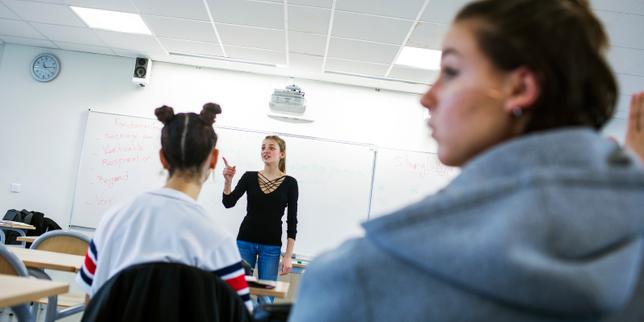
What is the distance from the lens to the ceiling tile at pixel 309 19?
3586mm

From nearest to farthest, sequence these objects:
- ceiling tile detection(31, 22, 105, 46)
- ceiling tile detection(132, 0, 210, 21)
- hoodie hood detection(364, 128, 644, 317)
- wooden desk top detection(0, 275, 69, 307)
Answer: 1. hoodie hood detection(364, 128, 644, 317)
2. wooden desk top detection(0, 275, 69, 307)
3. ceiling tile detection(132, 0, 210, 21)
4. ceiling tile detection(31, 22, 105, 46)

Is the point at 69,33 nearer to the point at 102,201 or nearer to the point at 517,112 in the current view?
the point at 102,201

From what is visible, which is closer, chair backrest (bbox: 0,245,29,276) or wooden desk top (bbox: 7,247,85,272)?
chair backrest (bbox: 0,245,29,276)

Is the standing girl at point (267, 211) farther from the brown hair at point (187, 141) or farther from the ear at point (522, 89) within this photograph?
the ear at point (522, 89)

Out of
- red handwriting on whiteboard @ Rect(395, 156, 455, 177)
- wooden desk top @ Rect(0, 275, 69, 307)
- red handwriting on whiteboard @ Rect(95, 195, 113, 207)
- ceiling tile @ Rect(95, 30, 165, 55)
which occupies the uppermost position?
ceiling tile @ Rect(95, 30, 165, 55)

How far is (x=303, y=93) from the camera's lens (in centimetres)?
482

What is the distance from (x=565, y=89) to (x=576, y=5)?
0.32 ft

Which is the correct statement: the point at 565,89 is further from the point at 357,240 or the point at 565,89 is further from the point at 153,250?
the point at 153,250

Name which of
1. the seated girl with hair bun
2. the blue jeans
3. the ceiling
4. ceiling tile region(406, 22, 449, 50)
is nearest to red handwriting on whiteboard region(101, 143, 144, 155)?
the ceiling

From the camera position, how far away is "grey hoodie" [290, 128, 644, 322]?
0.34 meters

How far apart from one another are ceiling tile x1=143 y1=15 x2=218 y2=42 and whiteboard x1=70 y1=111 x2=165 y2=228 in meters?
1.02

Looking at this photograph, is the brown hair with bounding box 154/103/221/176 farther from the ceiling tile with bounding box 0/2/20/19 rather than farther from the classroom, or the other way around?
the ceiling tile with bounding box 0/2/20/19

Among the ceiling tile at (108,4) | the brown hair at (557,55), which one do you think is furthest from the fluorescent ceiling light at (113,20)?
the brown hair at (557,55)

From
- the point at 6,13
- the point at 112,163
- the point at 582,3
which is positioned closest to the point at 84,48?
the point at 6,13
